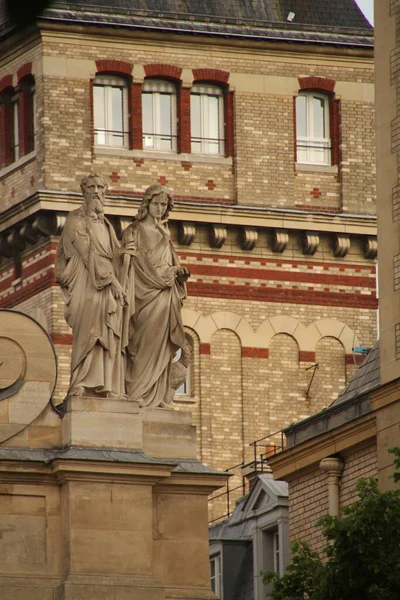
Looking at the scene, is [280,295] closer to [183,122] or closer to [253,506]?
[183,122]

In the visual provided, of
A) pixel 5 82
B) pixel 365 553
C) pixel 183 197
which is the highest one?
pixel 5 82

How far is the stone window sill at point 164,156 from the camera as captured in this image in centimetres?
7950

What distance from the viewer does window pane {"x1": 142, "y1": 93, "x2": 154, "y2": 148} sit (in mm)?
79938

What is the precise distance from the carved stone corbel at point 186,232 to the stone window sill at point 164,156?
5.92 feet

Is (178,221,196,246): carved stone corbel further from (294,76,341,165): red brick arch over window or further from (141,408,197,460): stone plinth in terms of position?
(141,408,197,460): stone plinth

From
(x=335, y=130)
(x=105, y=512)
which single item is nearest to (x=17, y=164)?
(x=335, y=130)

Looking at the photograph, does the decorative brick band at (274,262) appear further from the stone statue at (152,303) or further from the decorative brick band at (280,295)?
the stone statue at (152,303)

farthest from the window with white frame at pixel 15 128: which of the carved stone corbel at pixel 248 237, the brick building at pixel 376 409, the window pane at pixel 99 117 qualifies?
the brick building at pixel 376 409

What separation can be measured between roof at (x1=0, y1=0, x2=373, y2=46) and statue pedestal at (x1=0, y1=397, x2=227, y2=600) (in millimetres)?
34531

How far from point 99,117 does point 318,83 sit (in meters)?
6.15

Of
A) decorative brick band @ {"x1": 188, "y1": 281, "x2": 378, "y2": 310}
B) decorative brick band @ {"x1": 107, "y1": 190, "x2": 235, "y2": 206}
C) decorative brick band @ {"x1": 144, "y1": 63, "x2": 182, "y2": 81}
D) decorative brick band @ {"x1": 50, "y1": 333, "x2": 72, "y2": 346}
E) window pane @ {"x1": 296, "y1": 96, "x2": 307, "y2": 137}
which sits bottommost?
decorative brick band @ {"x1": 50, "y1": 333, "x2": 72, "y2": 346}

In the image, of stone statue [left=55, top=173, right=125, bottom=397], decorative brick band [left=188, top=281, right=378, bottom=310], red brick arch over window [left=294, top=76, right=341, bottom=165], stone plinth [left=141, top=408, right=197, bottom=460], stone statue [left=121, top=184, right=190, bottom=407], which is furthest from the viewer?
red brick arch over window [left=294, top=76, right=341, bottom=165]

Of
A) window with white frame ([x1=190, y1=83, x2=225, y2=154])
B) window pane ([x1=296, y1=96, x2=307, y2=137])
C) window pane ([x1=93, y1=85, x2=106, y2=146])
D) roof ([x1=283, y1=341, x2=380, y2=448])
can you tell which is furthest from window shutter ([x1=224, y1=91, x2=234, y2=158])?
roof ([x1=283, y1=341, x2=380, y2=448])

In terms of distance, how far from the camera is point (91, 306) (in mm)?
45906
